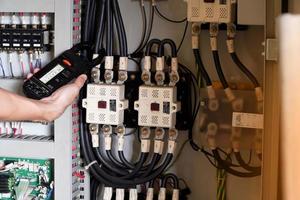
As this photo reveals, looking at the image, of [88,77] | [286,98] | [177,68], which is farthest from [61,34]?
[286,98]

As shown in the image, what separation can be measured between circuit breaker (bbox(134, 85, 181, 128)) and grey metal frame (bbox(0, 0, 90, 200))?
0.33 m

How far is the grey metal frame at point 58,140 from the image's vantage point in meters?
2.14

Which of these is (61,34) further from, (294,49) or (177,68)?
(294,49)

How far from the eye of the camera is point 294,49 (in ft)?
1.99

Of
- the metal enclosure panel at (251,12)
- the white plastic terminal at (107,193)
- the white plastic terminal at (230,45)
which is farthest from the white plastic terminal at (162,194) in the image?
the metal enclosure panel at (251,12)

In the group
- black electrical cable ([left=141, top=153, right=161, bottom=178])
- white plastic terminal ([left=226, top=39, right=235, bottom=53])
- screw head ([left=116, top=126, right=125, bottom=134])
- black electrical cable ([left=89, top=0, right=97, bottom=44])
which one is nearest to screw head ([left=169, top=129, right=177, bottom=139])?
black electrical cable ([left=141, top=153, right=161, bottom=178])

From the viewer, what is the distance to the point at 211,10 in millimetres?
2051

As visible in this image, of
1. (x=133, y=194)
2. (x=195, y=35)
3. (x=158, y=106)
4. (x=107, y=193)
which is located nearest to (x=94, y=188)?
(x=107, y=193)

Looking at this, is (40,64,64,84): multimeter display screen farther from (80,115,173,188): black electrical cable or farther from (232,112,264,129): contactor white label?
(232,112,264,129): contactor white label

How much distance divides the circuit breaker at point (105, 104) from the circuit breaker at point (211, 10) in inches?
18.9

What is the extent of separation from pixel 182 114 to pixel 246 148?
Result: 341 millimetres

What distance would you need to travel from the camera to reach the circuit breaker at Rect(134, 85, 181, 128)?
219 centimetres

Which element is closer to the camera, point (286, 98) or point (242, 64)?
point (286, 98)

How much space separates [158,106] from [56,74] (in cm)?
48
